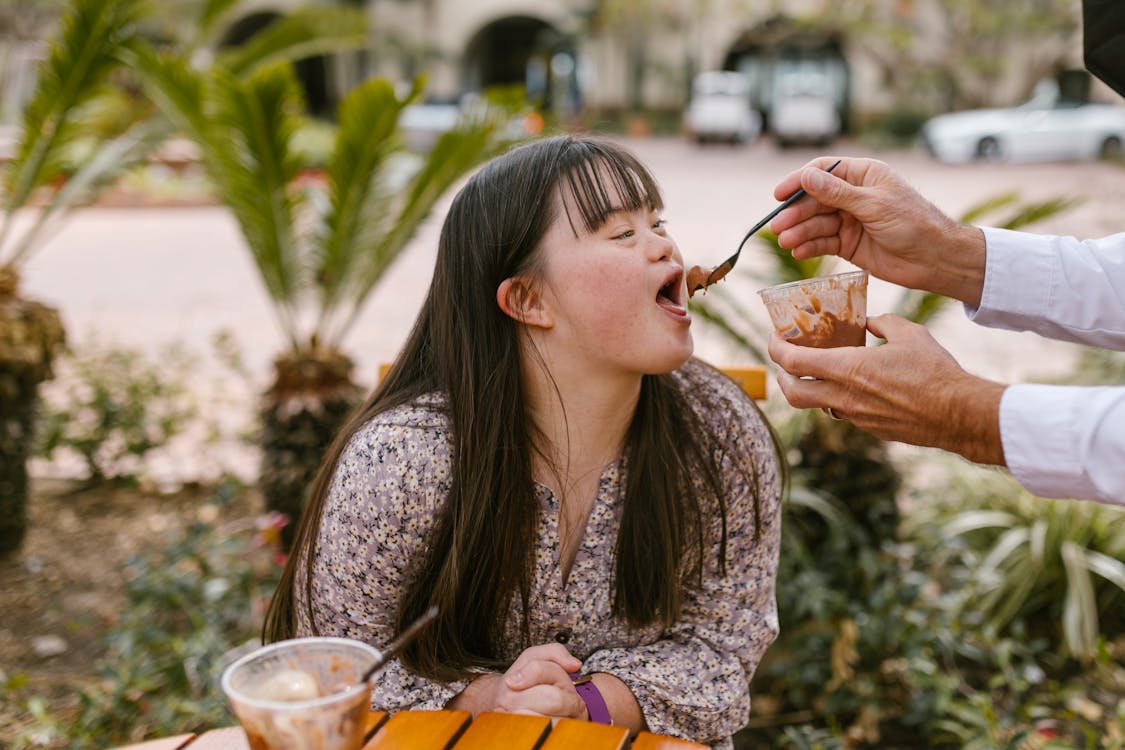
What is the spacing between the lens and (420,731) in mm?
1686

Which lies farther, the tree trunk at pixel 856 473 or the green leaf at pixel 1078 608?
the tree trunk at pixel 856 473

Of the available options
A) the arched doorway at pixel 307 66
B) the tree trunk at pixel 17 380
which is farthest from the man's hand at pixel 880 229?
the arched doorway at pixel 307 66

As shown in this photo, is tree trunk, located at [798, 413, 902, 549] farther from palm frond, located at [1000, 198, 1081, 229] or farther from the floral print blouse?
the floral print blouse

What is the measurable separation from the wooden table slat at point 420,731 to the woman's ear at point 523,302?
0.85 metres

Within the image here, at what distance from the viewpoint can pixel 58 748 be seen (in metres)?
3.34

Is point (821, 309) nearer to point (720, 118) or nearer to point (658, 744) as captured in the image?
point (658, 744)

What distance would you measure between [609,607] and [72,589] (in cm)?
353

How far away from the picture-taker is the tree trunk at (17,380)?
15.1ft

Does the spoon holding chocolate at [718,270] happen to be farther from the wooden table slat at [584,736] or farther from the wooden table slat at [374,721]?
the wooden table slat at [374,721]

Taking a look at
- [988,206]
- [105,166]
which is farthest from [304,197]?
[988,206]

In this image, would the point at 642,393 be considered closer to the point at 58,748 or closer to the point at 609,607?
the point at 609,607

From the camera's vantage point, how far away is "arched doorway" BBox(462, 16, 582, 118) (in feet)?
115

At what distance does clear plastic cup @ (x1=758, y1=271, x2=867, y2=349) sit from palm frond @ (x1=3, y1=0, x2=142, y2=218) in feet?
13.6

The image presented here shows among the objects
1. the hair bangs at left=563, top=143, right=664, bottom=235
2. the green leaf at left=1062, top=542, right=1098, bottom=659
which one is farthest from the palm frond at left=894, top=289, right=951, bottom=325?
the hair bangs at left=563, top=143, right=664, bottom=235
